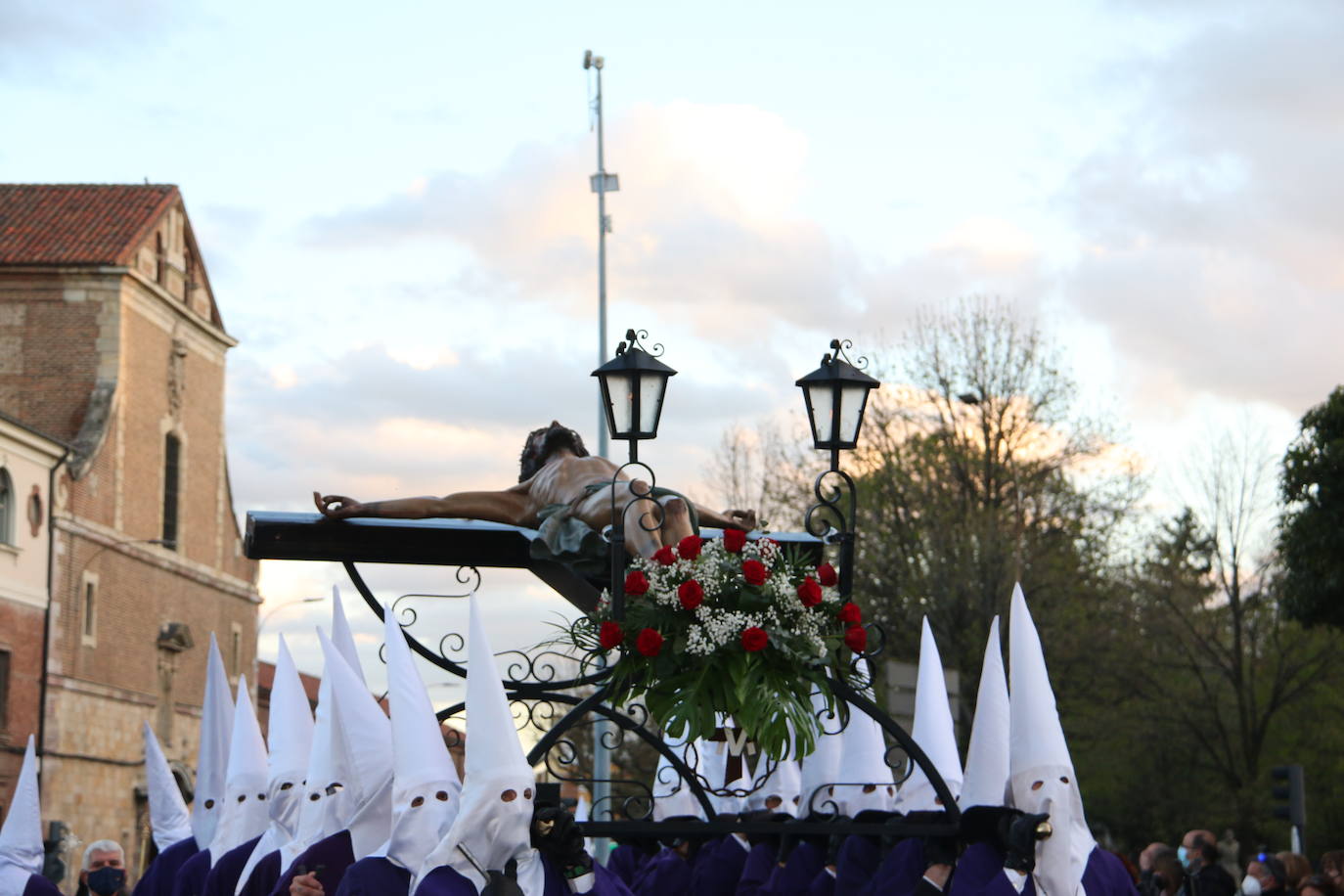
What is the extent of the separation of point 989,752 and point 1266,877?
15.7 feet

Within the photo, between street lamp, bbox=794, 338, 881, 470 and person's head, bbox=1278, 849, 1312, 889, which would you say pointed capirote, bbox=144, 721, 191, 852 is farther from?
person's head, bbox=1278, 849, 1312, 889

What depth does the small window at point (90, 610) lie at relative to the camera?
45.0m

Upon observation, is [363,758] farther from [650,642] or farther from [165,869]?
[165,869]

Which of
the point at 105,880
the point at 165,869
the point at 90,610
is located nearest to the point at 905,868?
the point at 165,869

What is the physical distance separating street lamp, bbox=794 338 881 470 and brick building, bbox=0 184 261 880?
33.1 meters

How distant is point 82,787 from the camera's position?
1746 inches

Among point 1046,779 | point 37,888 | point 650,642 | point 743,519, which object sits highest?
point 743,519

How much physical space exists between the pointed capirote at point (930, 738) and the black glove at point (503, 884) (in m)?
4.07

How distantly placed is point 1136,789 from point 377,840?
103 feet

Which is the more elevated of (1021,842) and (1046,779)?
(1046,779)

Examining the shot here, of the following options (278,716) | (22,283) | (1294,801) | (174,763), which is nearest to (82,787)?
(174,763)

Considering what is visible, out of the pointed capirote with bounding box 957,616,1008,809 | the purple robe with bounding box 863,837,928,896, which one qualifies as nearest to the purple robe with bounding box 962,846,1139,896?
the pointed capirote with bounding box 957,616,1008,809

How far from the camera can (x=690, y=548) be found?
33.9 feet

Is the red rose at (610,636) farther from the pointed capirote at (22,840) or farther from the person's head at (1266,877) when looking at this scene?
the person's head at (1266,877)
